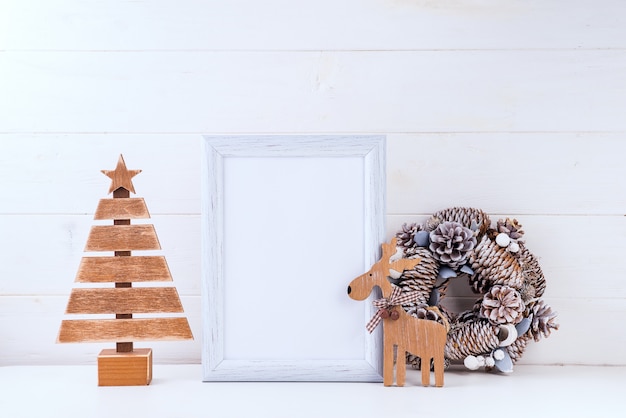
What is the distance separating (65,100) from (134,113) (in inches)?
4.9

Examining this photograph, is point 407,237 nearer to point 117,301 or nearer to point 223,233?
point 223,233

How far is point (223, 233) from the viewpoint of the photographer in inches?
38.5

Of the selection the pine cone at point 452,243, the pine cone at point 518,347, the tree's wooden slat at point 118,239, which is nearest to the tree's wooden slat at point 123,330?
the tree's wooden slat at point 118,239

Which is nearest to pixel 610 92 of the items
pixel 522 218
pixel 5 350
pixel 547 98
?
pixel 547 98

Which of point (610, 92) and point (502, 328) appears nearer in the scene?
point (502, 328)

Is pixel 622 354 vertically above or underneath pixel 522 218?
underneath

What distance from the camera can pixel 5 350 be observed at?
43.6 inches

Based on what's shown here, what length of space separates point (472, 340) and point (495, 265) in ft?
0.41

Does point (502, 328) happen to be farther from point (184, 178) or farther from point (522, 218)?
point (184, 178)

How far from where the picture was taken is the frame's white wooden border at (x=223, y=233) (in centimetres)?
96

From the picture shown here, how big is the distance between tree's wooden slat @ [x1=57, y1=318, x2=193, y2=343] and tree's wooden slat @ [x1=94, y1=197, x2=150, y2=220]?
0.52ft

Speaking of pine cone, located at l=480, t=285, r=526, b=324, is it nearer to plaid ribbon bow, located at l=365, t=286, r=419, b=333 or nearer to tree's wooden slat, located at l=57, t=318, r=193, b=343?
plaid ribbon bow, located at l=365, t=286, r=419, b=333

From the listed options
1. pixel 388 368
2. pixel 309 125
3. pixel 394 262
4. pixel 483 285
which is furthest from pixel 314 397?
pixel 309 125

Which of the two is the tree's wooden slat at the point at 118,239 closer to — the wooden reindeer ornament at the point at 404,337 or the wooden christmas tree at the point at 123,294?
the wooden christmas tree at the point at 123,294
